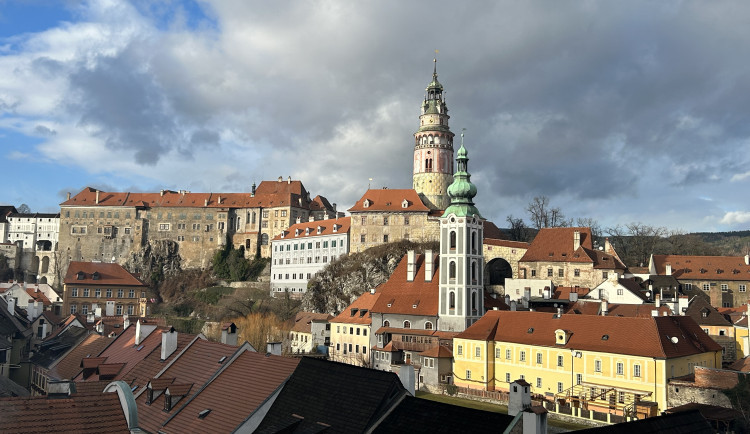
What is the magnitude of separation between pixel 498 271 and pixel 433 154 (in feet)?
74.3

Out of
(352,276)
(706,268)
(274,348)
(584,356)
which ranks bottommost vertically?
(584,356)

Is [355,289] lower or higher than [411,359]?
higher

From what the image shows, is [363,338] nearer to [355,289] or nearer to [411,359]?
[411,359]

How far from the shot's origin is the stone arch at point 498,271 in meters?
74.8

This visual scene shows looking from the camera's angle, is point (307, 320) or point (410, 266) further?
point (307, 320)

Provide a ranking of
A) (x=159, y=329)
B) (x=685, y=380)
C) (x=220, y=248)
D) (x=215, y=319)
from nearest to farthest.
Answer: (x=159, y=329)
(x=685, y=380)
(x=215, y=319)
(x=220, y=248)

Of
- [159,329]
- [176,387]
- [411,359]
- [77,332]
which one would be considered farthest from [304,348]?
[176,387]

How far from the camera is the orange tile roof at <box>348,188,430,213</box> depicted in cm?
8288

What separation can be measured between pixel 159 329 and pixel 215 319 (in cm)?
5489

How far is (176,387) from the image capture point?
71.7 ft

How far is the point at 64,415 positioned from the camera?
634 inches

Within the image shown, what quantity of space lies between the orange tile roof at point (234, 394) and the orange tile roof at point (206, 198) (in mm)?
80479

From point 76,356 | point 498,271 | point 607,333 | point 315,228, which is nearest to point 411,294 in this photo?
point 498,271

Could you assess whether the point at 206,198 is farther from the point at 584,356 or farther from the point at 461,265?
the point at 584,356
